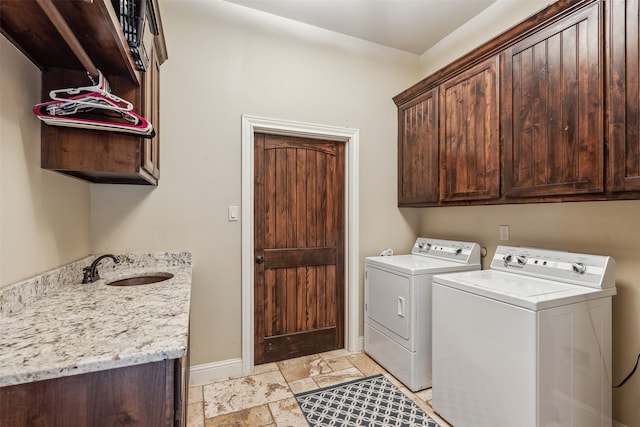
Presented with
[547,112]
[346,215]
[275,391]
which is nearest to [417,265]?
[346,215]

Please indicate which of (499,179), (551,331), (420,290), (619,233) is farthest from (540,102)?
(420,290)

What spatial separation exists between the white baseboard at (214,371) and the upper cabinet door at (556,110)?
2.32m

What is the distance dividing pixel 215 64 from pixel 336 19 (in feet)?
3.52

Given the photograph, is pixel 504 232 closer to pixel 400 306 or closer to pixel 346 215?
pixel 400 306

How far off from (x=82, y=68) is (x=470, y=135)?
230cm

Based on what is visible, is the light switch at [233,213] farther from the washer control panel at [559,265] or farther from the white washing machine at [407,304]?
the washer control panel at [559,265]

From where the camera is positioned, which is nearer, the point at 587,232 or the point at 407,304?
the point at 587,232

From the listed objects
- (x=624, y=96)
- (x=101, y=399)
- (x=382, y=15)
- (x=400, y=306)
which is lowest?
(x=400, y=306)

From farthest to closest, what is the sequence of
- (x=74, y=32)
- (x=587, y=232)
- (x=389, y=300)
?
(x=389, y=300) → (x=587, y=232) → (x=74, y=32)

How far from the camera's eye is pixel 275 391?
2.21 metres

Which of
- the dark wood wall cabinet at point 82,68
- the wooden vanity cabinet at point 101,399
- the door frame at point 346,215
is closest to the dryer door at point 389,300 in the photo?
the door frame at point 346,215

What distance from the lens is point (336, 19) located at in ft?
8.49

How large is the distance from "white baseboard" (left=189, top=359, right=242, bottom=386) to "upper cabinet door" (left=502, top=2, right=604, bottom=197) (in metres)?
2.32

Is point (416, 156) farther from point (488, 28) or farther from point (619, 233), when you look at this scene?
point (619, 233)
